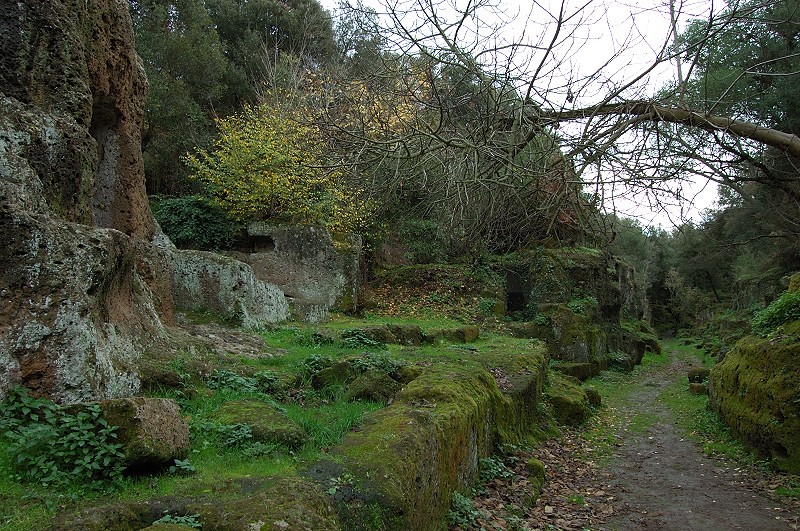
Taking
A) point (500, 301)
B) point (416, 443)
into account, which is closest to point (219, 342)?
point (416, 443)

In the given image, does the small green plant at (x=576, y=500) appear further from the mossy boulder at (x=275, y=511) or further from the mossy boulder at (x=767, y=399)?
the mossy boulder at (x=275, y=511)

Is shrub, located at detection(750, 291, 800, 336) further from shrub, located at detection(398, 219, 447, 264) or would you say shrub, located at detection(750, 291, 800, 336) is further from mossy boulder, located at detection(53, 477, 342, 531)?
shrub, located at detection(398, 219, 447, 264)

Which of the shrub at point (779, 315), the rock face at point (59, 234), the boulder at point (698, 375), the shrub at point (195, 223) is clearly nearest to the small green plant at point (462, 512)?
the rock face at point (59, 234)

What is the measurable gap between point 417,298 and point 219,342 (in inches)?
434

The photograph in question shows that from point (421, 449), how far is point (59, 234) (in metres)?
3.13

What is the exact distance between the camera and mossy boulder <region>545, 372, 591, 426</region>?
10.3 meters

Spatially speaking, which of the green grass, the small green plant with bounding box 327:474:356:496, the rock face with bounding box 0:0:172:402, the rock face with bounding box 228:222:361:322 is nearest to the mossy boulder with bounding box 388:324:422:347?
the rock face with bounding box 228:222:361:322

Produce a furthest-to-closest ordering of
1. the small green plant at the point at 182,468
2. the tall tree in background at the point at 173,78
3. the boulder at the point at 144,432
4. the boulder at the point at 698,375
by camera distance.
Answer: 1. the tall tree in background at the point at 173,78
2. the boulder at the point at 698,375
3. the small green plant at the point at 182,468
4. the boulder at the point at 144,432

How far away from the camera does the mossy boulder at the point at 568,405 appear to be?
1030cm

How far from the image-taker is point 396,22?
5.61 m

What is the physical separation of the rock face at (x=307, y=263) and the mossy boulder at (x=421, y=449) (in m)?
7.52

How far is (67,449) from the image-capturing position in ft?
10.5

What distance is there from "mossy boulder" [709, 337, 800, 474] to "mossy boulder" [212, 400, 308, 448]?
608 centimetres

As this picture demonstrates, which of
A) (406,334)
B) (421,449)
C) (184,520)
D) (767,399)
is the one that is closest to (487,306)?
(406,334)
